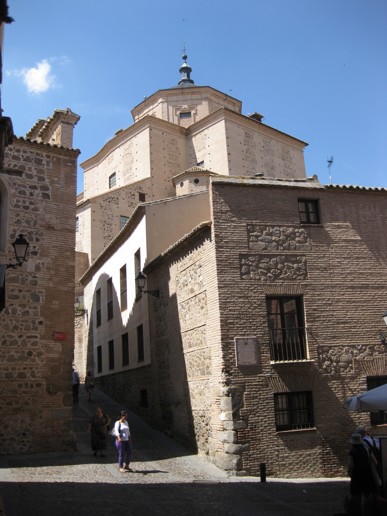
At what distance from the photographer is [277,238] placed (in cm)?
1244

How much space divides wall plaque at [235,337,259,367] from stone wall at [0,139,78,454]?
419cm

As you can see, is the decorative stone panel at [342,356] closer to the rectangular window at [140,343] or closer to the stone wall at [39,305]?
the stone wall at [39,305]

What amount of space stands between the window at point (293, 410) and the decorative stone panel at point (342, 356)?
799mm

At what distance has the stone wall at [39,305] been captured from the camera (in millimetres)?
11844

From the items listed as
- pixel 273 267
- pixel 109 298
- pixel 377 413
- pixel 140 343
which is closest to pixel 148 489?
pixel 273 267

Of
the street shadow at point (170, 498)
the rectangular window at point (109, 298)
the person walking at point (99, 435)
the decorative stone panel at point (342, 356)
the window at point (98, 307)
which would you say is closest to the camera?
the street shadow at point (170, 498)

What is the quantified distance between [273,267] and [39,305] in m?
5.80

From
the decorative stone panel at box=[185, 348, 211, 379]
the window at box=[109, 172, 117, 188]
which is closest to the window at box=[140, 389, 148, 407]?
the decorative stone panel at box=[185, 348, 211, 379]

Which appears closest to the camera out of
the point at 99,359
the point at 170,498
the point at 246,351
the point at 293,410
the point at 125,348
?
the point at 170,498

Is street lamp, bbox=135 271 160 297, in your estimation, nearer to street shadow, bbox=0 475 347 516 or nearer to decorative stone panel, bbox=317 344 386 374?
decorative stone panel, bbox=317 344 386 374

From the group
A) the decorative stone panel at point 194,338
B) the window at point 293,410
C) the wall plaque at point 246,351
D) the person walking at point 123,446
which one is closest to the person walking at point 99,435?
the person walking at point 123,446

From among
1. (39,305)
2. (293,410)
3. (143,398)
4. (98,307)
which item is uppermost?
(98,307)

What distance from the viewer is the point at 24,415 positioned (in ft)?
38.7

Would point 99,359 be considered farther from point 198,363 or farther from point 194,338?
point 198,363
